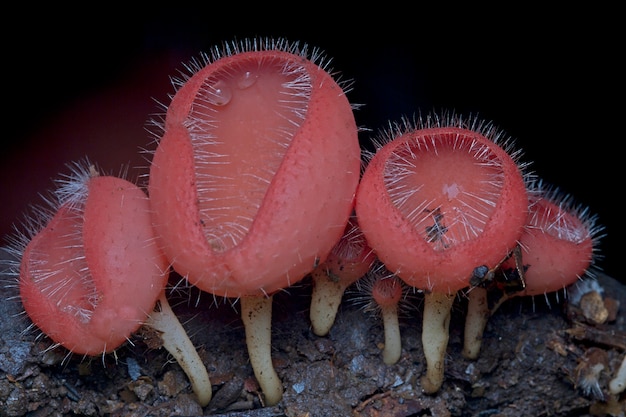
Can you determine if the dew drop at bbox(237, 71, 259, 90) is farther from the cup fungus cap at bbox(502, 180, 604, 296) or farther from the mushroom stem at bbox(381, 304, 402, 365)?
the cup fungus cap at bbox(502, 180, 604, 296)

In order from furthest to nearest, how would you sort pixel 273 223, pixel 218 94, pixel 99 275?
pixel 218 94 < pixel 99 275 < pixel 273 223

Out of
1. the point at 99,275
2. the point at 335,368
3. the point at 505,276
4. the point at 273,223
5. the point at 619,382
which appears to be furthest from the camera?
the point at 619,382

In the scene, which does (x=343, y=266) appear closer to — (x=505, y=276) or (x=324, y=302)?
(x=324, y=302)

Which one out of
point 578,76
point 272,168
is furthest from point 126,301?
point 578,76

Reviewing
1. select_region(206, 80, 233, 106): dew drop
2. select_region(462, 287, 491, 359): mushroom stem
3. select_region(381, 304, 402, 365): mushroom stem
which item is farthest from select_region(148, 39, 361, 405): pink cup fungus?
select_region(462, 287, 491, 359): mushroom stem

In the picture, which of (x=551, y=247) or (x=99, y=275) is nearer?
(x=99, y=275)

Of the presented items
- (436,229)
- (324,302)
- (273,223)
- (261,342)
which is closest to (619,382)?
(436,229)

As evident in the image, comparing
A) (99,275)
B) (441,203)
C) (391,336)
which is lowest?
(391,336)
